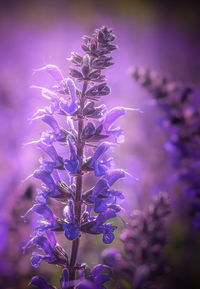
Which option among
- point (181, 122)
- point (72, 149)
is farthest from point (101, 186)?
point (181, 122)

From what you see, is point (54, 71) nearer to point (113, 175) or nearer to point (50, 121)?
point (50, 121)

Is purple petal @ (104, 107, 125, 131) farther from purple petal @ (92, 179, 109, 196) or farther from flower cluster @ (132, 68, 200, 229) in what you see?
flower cluster @ (132, 68, 200, 229)

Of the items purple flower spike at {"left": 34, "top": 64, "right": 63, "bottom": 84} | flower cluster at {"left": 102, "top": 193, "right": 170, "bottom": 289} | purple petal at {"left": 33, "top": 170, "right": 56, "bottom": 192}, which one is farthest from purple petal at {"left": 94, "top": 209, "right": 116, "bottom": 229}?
purple flower spike at {"left": 34, "top": 64, "right": 63, "bottom": 84}

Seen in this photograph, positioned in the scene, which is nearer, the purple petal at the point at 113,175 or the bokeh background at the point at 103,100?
the purple petal at the point at 113,175

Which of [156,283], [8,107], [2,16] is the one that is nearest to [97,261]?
[156,283]

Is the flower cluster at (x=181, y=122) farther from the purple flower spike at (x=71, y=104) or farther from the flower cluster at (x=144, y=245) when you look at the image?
the purple flower spike at (x=71, y=104)

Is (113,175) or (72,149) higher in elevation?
(72,149)

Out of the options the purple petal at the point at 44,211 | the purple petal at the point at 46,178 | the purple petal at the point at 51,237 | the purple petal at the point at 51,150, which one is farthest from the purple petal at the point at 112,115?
the purple petal at the point at 51,237
